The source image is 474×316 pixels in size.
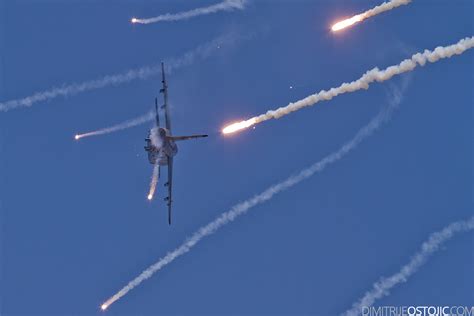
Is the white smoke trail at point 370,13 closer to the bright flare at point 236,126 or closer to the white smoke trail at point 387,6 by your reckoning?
the white smoke trail at point 387,6

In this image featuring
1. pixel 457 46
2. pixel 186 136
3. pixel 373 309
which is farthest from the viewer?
pixel 186 136

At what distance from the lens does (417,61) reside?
81.8 meters

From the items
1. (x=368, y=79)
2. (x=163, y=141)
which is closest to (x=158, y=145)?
(x=163, y=141)

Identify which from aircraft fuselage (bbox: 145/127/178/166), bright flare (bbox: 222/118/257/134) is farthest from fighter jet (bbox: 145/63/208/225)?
bright flare (bbox: 222/118/257/134)

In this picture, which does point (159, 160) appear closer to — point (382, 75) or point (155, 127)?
point (155, 127)

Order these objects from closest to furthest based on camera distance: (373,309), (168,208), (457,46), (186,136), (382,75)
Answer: (457,46)
(382,75)
(373,309)
(186,136)
(168,208)

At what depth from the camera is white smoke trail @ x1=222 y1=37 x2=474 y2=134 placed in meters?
77.9

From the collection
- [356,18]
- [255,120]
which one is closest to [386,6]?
[356,18]

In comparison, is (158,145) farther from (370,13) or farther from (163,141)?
(370,13)

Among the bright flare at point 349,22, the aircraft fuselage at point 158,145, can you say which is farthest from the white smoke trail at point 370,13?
the aircraft fuselage at point 158,145

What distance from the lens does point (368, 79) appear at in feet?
283

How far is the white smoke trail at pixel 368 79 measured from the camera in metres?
77.9

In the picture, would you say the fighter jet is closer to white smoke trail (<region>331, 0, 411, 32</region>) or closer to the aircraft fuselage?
the aircraft fuselage

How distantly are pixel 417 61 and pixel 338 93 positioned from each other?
33.2 feet
